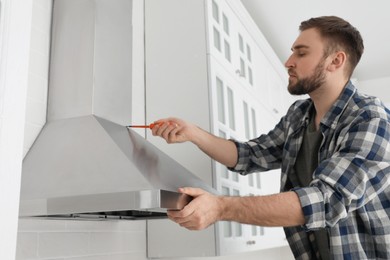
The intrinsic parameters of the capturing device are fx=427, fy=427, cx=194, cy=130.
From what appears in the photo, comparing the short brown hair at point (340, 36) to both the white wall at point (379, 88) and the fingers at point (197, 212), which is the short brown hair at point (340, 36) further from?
the white wall at point (379, 88)

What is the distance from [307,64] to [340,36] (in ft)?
0.60

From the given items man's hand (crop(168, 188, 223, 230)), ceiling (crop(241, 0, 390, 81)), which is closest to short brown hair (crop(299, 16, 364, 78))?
man's hand (crop(168, 188, 223, 230))

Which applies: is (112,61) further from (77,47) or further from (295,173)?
(295,173)

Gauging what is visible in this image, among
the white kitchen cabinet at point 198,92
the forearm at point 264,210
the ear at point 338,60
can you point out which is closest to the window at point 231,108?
the white kitchen cabinet at point 198,92

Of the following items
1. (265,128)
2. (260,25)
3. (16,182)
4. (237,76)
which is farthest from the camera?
(260,25)

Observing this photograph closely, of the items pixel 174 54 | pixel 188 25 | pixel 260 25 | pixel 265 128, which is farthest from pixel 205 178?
pixel 260 25

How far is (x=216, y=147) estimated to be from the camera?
5.14 ft

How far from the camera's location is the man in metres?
1.10

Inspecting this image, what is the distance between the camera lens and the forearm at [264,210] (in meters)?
1.09

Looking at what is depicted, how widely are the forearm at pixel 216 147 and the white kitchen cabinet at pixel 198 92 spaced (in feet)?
0.29

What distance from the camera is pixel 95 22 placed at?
1341 millimetres

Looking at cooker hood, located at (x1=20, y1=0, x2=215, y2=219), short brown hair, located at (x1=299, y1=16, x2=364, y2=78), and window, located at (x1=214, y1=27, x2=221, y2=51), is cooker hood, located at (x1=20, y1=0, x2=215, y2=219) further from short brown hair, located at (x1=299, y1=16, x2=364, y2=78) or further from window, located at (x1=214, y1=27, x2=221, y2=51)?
short brown hair, located at (x1=299, y1=16, x2=364, y2=78)

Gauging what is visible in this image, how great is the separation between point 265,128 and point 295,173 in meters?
1.07

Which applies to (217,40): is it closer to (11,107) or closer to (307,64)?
(307,64)
